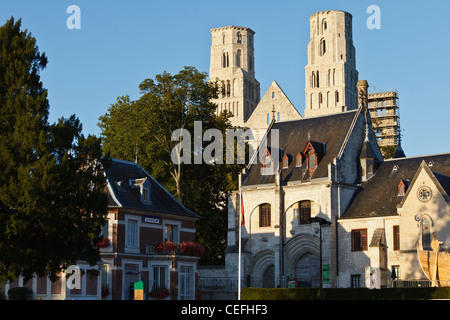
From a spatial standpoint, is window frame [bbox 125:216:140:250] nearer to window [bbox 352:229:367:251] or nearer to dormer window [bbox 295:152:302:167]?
dormer window [bbox 295:152:302:167]

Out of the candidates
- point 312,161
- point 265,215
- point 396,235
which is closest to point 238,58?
point 265,215

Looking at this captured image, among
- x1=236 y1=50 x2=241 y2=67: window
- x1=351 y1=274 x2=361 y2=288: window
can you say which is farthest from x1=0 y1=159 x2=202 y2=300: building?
x1=236 y1=50 x2=241 y2=67: window

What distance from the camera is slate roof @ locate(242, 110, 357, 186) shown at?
5800cm

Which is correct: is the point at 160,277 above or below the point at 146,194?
below

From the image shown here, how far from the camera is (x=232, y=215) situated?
60.9m

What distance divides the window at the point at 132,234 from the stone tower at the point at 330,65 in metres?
94.5

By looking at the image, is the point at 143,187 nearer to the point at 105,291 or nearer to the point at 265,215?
the point at 105,291

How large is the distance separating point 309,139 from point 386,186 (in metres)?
7.64

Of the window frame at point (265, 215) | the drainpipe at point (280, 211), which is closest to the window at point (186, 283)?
the drainpipe at point (280, 211)

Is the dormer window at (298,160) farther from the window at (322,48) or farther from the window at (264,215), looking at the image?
the window at (322,48)

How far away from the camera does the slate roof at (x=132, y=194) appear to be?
4725 centimetres

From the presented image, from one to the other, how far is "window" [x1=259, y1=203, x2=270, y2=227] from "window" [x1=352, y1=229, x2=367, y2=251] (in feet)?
25.1

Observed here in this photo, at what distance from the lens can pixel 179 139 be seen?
64.1 meters

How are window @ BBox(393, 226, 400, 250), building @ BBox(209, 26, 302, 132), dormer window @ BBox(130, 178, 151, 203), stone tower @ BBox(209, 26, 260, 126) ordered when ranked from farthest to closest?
stone tower @ BBox(209, 26, 260, 126) → building @ BBox(209, 26, 302, 132) → window @ BBox(393, 226, 400, 250) → dormer window @ BBox(130, 178, 151, 203)
